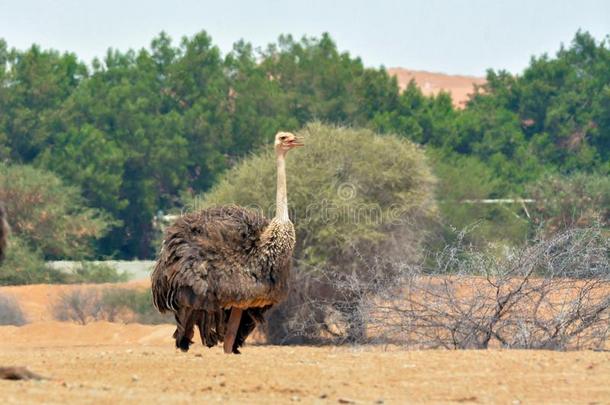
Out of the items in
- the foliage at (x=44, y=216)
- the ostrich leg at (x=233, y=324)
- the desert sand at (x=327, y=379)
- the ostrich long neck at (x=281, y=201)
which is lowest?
the foliage at (x=44, y=216)

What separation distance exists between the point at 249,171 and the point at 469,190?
1539 cm

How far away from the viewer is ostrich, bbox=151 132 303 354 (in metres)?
16.3

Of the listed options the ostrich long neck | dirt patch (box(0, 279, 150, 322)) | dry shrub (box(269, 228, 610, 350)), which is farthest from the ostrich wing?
dirt patch (box(0, 279, 150, 322))

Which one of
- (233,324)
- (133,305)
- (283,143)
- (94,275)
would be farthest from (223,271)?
(94,275)

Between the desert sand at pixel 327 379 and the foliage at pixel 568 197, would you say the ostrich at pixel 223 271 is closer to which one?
the desert sand at pixel 327 379

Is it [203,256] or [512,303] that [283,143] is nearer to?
[203,256]

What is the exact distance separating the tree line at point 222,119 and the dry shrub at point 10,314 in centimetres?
724

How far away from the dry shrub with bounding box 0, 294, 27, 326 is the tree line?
23.8 ft

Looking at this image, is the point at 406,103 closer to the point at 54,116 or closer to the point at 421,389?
the point at 54,116

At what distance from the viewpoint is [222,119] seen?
165 feet

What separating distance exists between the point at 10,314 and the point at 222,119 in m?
17.0

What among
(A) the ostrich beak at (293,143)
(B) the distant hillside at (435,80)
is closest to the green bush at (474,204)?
(A) the ostrich beak at (293,143)

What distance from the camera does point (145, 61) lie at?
178 ft

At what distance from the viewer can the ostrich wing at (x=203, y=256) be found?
53.6 ft
